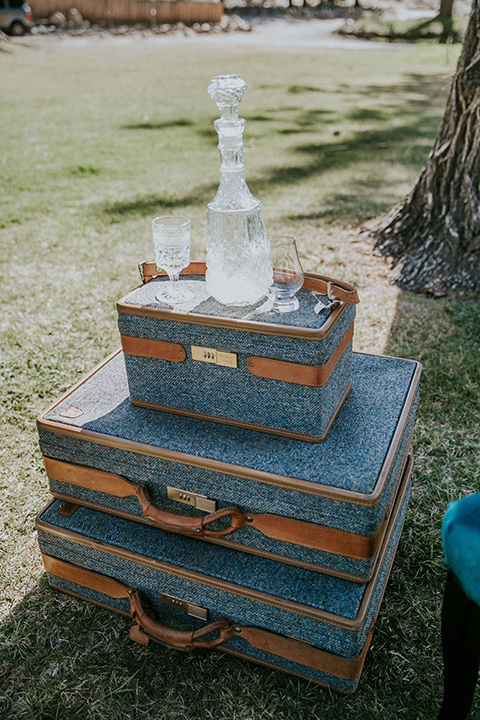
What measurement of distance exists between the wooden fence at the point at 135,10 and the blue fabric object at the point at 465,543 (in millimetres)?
23769

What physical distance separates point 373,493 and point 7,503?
1340 mm

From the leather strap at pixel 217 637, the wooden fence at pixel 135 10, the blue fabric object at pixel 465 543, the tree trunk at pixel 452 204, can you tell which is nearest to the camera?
the blue fabric object at pixel 465 543

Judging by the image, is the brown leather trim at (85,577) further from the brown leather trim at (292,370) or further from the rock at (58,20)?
the rock at (58,20)

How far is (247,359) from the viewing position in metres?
1.45

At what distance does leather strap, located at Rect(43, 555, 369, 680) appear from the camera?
4.65 feet

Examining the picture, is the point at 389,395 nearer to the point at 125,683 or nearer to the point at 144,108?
the point at 125,683

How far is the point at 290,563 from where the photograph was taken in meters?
1.44

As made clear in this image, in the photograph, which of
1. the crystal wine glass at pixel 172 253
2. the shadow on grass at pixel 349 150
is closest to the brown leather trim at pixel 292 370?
the crystal wine glass at pixel 172 253

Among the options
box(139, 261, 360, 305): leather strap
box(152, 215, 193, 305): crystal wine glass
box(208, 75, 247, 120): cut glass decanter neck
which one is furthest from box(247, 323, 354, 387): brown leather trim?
box(208, 75, 247, 120): cut glass decanter neck

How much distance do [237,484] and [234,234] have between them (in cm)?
62

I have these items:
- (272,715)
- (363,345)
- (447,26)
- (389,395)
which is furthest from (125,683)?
(447,26)

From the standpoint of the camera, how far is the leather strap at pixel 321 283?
149cm

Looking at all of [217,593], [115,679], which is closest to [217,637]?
[217,593]

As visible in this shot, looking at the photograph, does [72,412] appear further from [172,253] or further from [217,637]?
[217,637]
